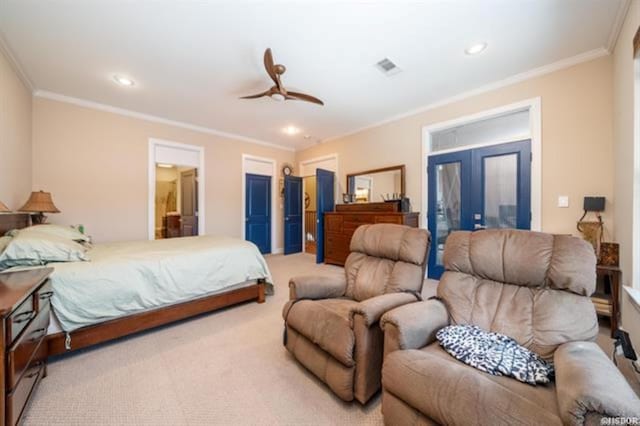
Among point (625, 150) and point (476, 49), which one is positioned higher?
point (476, 49)

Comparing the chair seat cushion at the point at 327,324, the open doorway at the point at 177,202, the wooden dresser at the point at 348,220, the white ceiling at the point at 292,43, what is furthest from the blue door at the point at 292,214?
the chair seat cushion at the point at 327,324

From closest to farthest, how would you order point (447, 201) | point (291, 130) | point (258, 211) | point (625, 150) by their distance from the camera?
point (625, 150) < point (447, 201) < point (291, 130) < point (258, 211)

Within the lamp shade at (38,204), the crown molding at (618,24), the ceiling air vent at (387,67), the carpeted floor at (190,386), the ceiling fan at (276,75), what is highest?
the ceiling air vent at (387,67)

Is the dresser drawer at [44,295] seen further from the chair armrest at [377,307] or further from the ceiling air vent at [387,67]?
the ceiling air vent at [387,67]

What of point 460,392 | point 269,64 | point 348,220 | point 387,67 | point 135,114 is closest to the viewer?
point 460,392

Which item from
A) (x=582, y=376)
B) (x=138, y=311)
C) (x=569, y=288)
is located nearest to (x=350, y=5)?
(x=569, y=288)

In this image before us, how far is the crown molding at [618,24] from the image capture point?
209 centimetres

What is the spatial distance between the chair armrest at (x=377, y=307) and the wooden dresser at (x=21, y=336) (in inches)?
68.6

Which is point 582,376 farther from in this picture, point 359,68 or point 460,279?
point 359,68

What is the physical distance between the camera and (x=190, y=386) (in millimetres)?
1761

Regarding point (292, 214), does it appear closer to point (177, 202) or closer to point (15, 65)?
point (177, 202)

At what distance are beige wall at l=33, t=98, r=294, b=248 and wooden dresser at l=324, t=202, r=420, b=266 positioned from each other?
3.31m

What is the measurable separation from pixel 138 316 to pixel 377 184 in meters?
4.17

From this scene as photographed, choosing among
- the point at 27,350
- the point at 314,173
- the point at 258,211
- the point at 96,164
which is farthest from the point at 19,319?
the point at 314,173
